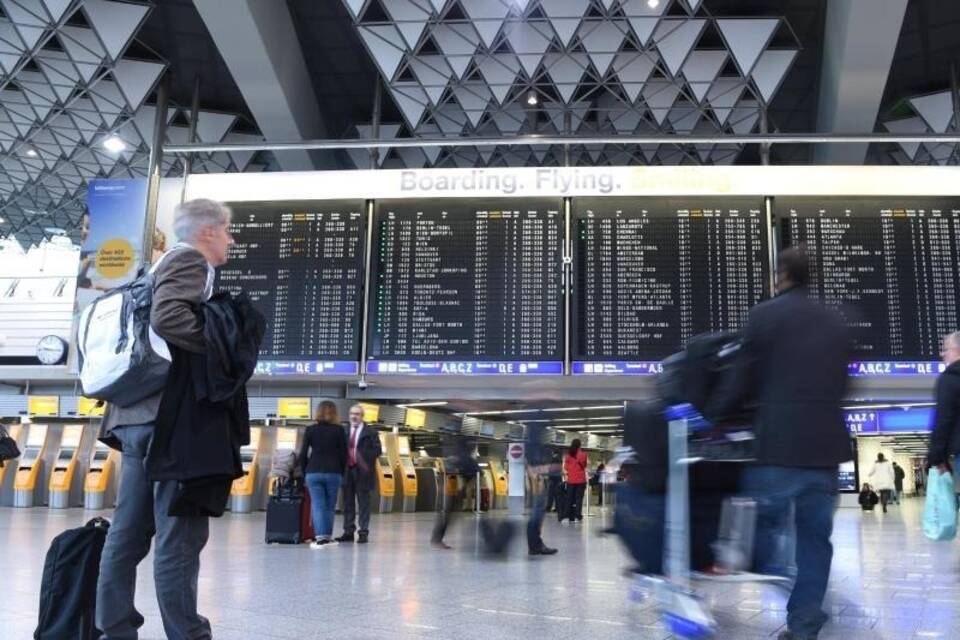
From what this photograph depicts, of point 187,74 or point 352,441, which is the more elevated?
point 187,74

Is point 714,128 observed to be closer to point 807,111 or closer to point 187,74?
point 807,111

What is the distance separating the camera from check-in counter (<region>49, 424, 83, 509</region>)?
1827 cm

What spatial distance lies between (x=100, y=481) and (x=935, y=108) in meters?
17.9

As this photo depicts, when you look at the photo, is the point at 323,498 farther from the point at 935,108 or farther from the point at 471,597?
the point at 935,108

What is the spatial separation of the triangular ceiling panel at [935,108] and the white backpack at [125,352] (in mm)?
13624

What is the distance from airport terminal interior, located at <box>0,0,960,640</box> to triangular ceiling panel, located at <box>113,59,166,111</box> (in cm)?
4

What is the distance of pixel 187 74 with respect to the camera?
13508mm

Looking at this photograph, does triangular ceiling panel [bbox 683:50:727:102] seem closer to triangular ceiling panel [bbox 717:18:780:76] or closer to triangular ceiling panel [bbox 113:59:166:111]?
triangular ceiling panel [bbox 717:18:780:76]

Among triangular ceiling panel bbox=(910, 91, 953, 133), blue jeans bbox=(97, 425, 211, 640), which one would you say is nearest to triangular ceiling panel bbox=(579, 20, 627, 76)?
triangular ceiling panel bbox=(910, 91, 953, 133)

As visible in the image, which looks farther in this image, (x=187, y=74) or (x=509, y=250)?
(x=187, y=74)

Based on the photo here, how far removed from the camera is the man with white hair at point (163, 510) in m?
2.56

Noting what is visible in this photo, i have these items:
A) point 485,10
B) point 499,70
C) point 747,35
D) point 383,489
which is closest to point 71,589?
point 485,10

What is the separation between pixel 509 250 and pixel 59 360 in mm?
12681

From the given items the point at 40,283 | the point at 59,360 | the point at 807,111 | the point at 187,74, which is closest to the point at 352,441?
the point at 187,74
